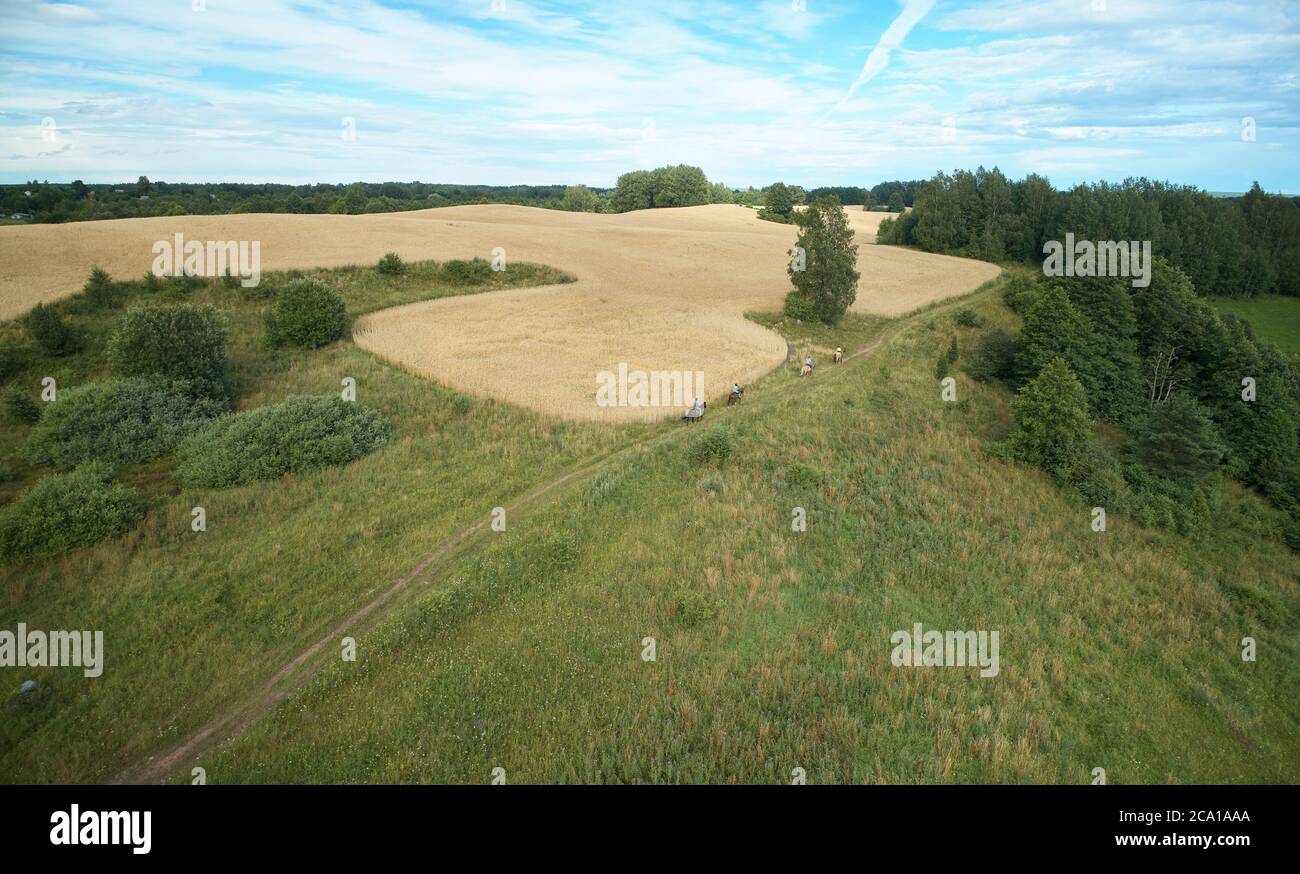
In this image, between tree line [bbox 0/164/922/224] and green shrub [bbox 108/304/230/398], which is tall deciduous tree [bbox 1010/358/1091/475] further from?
green shrub [bbox 108/304/230/398]

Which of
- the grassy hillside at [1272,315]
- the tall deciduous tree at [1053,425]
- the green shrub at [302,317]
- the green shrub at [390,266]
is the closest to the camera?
the tall deciduous tree at [1053,425]

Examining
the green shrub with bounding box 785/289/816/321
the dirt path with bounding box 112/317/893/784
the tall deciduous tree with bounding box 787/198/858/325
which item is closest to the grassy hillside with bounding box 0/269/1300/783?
the dirt path with bounding box 112/317/893/784

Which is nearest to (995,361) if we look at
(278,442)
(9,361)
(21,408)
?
(278,442)

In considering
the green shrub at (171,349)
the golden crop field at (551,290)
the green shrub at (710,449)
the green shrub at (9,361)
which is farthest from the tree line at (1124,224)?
the green shrub at (9,361)

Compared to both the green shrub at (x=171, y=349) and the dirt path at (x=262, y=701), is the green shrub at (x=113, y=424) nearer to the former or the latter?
the green shrub at (x=171, y=349)

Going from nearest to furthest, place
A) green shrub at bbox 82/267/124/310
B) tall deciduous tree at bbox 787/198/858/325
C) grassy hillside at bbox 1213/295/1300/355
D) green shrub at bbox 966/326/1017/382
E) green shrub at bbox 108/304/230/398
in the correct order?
green shrub at bbox 108/304/230/398
green shrub at bbox 82/267/124/310
green shrub at bbox 966/326/1017/382
tall deciduous tree at bbox 787/198/858/325
grassy hillside at bbox 1213/295/1300/355

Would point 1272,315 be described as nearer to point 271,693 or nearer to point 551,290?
point 551,290
